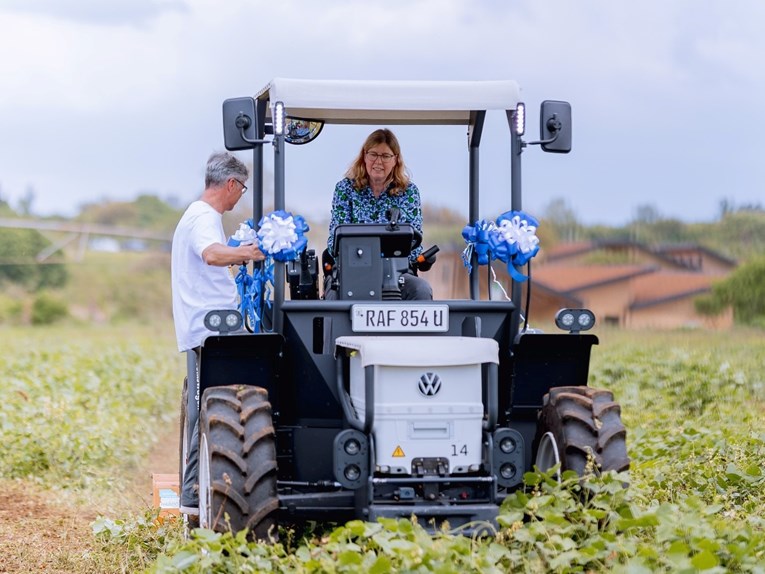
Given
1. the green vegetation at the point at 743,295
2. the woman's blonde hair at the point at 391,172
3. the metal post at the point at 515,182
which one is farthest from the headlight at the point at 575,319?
the green vegetation at the point at 743,295

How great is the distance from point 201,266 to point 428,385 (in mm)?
2088

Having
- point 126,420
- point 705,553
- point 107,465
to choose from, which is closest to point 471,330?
point 705,553

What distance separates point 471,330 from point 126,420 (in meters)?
8.37

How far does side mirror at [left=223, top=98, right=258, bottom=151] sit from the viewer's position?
23.6ft

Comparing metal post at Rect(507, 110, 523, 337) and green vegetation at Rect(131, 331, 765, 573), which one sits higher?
metal post at Rect(507, 110, 523, 337)

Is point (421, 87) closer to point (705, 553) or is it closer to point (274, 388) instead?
point (274, 388)

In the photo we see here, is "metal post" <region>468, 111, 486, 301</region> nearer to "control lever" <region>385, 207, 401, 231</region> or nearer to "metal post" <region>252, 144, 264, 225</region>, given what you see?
"control lever" <region>385, 207, 401, 231</region>

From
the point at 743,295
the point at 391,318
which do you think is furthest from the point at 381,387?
the point at 743,295

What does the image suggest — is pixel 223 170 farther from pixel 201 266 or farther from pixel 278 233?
pixel 278 233

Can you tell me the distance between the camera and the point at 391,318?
7223 millimetres

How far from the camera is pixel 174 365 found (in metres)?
23.6

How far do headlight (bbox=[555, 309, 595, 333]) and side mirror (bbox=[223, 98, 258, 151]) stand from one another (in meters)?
1.93

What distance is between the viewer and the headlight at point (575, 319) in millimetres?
7363

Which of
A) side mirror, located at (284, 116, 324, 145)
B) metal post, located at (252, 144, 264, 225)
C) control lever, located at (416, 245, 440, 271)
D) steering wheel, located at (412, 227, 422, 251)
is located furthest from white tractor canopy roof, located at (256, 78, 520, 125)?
control lever, located at (416, 245, 440, 271)
